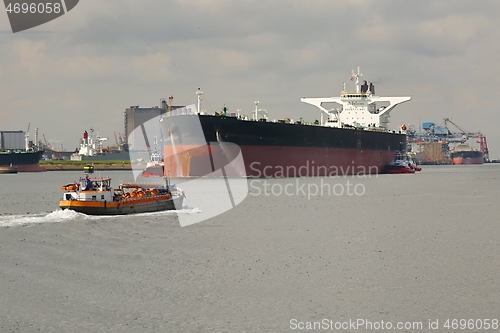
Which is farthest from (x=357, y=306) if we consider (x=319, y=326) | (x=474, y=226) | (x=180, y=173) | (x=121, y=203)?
(x=180, y=173)

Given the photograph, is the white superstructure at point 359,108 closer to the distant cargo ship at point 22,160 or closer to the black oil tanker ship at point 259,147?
the black oil tanker ship at point 259,147

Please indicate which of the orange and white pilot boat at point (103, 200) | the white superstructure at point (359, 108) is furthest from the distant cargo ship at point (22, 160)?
the orange and white pilot boat at point (103, 200)

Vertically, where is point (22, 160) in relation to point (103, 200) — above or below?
above

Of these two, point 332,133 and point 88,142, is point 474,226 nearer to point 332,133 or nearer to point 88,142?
point 332,133

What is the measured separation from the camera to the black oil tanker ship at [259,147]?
6538 centimetres

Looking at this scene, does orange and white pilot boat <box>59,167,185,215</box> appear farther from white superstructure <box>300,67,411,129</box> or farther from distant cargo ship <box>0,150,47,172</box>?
distant cargo ship <box>0,150,47,172</box>

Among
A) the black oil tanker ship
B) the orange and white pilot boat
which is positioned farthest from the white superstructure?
the orange and white pilot boat

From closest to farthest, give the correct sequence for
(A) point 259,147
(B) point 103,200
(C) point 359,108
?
(B) point 103,200
(A) point 259,147
(C) point 359,108

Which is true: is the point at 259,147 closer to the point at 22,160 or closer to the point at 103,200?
the point at 103,200

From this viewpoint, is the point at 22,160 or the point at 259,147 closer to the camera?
the point at 259,147

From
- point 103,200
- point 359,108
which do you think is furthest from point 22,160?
point 103,200

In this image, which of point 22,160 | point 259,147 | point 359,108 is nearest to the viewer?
point 259,147

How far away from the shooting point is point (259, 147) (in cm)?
6781

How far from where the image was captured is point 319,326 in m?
16.5
